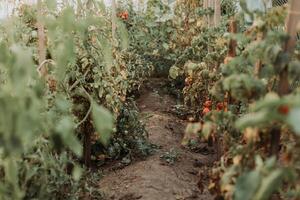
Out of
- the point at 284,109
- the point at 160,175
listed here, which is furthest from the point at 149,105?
the point at 284,109

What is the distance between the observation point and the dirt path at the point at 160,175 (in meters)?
3.63

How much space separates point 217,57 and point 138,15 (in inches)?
171

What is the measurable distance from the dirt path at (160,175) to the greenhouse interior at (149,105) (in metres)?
0.01

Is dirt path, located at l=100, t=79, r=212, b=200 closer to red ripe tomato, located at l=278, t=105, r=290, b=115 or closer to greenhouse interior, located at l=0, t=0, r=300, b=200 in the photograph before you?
greenhouse interior, located at l=0, t=0, r=300, b=200

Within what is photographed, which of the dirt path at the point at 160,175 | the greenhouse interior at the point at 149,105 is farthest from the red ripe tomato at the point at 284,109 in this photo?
the dirt path at the point at 160,175

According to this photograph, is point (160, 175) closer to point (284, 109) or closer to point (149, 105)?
point (284, 109)

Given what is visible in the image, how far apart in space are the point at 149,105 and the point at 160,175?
2.69 meters

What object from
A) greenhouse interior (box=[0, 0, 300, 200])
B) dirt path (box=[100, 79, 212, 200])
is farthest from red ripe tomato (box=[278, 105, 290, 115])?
dirt path (box=[100, 79, 212, 200])

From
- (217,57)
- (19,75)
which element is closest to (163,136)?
(217,57)

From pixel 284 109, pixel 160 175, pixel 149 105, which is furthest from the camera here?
pixel 149 105

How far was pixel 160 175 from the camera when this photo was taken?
13.0 feet

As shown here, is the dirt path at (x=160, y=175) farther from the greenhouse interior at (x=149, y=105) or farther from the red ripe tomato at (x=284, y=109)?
the red ripe tomato at (x=284, y=109)

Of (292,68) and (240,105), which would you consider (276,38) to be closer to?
(292,68)

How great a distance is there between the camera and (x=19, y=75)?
5.15ft
